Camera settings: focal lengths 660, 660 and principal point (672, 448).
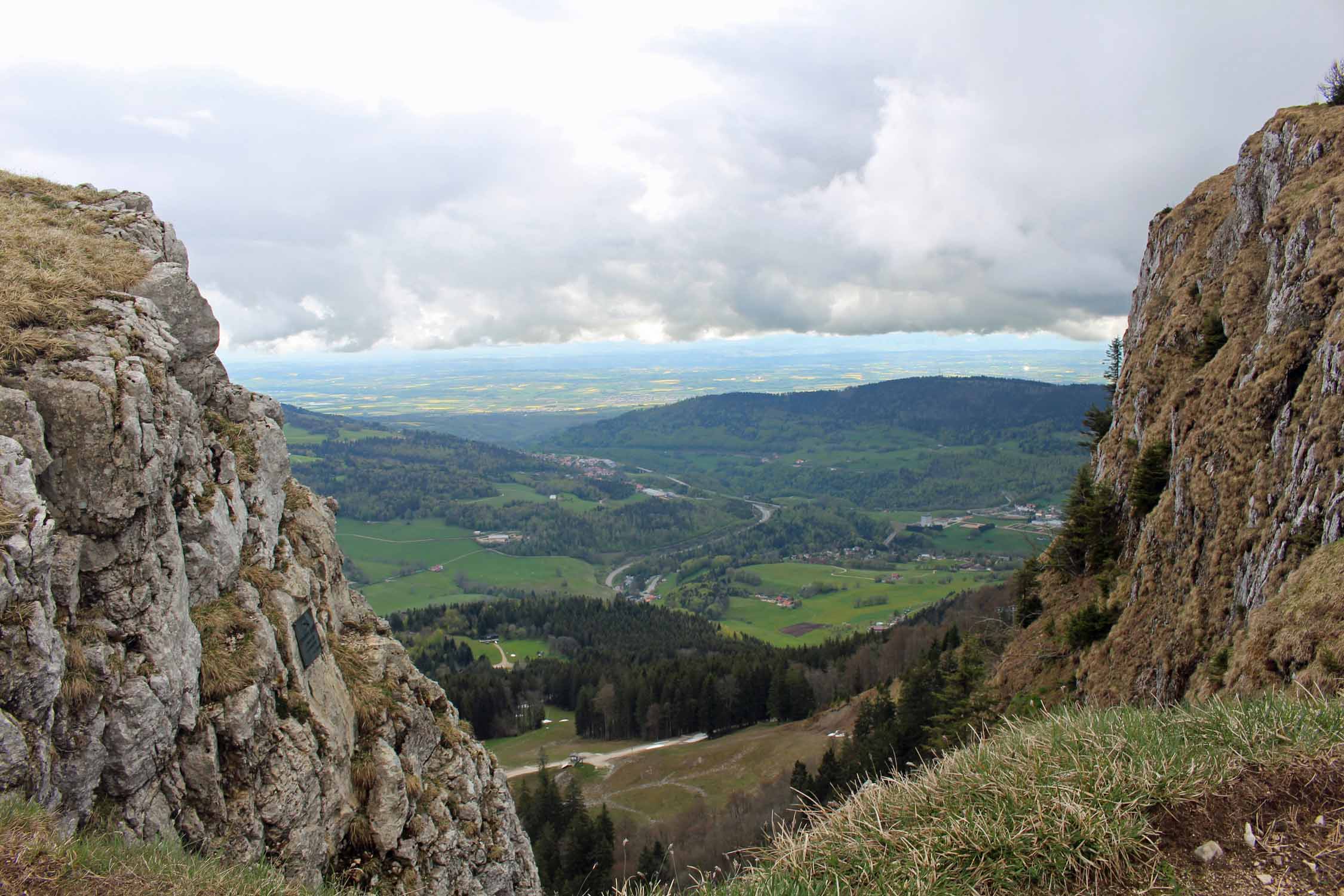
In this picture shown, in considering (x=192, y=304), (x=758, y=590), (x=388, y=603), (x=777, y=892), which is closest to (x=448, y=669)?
(x=388, y=603)

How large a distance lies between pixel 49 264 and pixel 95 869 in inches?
499

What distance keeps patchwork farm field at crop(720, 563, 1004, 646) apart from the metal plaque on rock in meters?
124

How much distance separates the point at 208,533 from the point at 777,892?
42.5ft

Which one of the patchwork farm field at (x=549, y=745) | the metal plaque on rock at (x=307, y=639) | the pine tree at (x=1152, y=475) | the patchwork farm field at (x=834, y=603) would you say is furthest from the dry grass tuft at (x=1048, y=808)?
the patchwork farm field at (x=834, y=603)

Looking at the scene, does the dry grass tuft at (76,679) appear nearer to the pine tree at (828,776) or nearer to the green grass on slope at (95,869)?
the green grass on slope at (95,869)

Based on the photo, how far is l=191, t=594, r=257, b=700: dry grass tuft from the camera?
12.1 metres

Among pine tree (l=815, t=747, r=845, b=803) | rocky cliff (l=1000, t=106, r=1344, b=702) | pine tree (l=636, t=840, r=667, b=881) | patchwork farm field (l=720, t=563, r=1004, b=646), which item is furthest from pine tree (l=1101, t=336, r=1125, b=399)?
patchwork farm field (l=720, t=563, r=1004, b=646)

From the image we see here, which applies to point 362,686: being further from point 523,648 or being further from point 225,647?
point 523,648

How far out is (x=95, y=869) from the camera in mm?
6977

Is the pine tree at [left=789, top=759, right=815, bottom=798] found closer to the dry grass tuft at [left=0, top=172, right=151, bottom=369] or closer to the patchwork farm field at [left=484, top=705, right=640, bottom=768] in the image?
the patchwork farm field at [left=484, top=705, right=640, bottom=768]

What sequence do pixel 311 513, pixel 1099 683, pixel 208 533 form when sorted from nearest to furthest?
pixel 208 533, pixel 311 513, pixel 1099 683

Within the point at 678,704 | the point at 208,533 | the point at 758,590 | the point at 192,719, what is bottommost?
the point at 758,590

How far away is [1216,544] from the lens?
2186 cm

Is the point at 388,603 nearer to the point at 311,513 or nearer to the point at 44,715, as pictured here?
the point at 311,513
